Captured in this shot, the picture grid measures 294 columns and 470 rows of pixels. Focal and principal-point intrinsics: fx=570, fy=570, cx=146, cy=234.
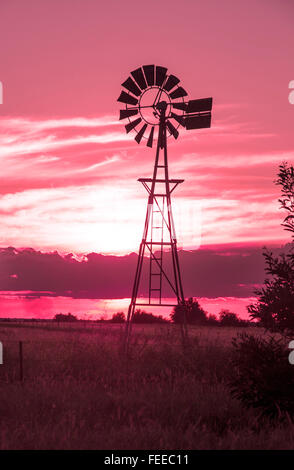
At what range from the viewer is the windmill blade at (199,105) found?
2270 cm

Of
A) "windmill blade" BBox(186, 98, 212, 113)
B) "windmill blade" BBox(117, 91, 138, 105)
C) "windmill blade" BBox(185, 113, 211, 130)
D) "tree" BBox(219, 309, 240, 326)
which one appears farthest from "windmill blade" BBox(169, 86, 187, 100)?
"tree" BBox(219, 309, 240, 326)

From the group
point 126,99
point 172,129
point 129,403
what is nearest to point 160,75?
point 126,99

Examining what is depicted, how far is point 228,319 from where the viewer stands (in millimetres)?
67438

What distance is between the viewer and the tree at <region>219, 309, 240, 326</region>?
6469 centimetres

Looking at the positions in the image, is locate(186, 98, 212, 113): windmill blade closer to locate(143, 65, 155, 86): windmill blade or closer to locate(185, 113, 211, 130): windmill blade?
locate(185, 113, 211, 130): windmill blade

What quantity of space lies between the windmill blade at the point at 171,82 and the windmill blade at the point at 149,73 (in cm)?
62

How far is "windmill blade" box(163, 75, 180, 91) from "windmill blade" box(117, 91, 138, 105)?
1378 mm

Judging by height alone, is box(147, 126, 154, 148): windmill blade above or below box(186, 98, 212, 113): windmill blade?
below

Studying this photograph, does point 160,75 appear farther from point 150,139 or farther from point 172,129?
point 150,139

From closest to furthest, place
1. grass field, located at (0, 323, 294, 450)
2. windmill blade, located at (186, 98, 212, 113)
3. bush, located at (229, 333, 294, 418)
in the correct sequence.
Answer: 1. grass field, located at (0, 323, 294, 450)
2. bush, located at (229, 333, 294, 418)
3. windmill blade, located at (186, 98, 212, 113)

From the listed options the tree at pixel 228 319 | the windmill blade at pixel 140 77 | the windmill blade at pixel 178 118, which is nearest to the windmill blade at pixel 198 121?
the windmill blade at pixel 178 118

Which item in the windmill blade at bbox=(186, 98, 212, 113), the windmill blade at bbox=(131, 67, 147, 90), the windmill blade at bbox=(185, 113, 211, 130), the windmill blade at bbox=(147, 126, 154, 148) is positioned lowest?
the windmill blade at bbox=(147, 126, 154, 148)
